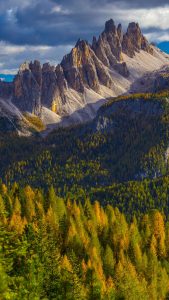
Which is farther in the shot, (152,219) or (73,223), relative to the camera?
(152,219)

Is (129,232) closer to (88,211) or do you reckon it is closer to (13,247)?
(88,211)

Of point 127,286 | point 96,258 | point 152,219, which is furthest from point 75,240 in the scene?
point 152,219

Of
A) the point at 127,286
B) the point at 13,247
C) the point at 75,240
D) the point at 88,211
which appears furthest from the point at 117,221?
the point at 13,247

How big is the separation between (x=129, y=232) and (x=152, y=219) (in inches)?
809

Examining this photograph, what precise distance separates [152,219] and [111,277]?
2184 inches

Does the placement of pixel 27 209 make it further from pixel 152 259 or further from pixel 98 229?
pixel 152 259

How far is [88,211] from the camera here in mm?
173500

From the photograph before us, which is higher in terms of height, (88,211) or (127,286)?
(88,211)

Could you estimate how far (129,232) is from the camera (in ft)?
524

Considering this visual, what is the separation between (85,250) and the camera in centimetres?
13312

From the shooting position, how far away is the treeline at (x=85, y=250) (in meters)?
78.9

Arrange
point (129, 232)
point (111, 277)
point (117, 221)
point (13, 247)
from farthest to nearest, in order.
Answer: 1. point (117, 221)
2. point (129, 232)
3. point (111, 277)
4. point (13, 247)

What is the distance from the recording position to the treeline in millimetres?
78875

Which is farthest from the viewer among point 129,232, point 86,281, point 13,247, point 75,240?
point 129,232
